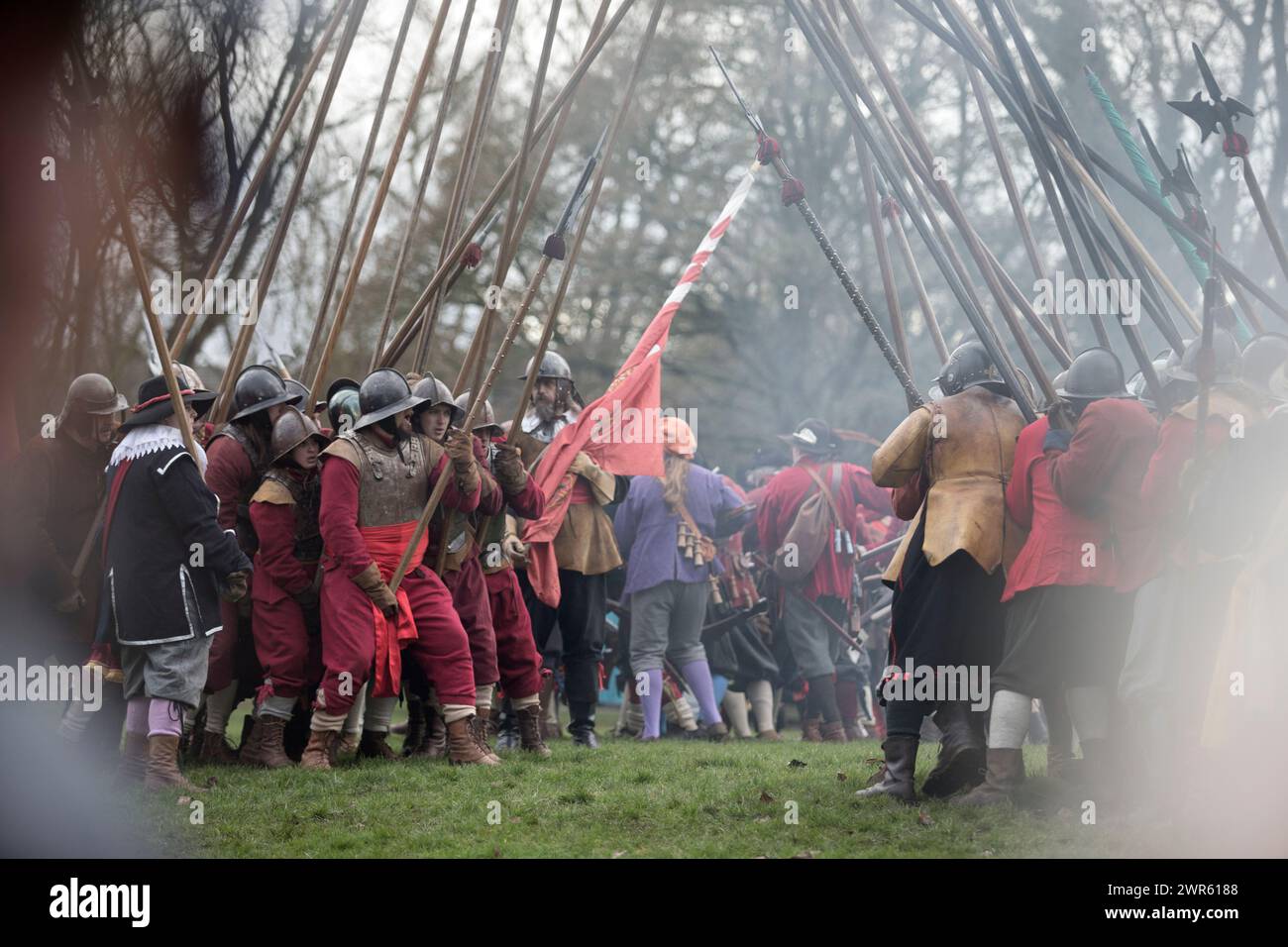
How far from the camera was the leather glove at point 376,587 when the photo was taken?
7293 millimetres

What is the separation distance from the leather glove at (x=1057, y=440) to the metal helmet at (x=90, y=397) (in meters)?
4.63

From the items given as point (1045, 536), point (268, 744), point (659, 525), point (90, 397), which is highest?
point (90, 397)

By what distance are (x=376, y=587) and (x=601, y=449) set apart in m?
2.30

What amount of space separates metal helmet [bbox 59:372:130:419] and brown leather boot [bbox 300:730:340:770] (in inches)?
→ 78.8

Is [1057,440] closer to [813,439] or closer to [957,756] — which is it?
[957,756]

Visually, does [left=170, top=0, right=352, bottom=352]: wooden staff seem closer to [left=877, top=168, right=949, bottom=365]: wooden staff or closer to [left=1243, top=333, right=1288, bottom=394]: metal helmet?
[left=877, top=168, right=949, bottom=365]: wooden staff

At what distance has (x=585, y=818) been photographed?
6223mm

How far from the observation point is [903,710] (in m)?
6.59

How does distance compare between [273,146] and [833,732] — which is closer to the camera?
[273,146]

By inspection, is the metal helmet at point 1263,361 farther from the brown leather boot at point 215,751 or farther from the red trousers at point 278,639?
the brown leather boot at point 215,751

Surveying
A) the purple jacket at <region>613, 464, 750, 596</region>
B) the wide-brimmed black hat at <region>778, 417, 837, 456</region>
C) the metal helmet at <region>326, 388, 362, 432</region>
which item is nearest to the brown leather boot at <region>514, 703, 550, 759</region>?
the metal helmet at <region>326, 388, 362, 432</region>

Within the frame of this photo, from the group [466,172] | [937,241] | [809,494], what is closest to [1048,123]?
[937,241]

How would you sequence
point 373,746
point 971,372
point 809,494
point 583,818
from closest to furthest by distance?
point 583,818 → point 971,372 → point 373,746 → point 809,494

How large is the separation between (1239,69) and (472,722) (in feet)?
44.9
